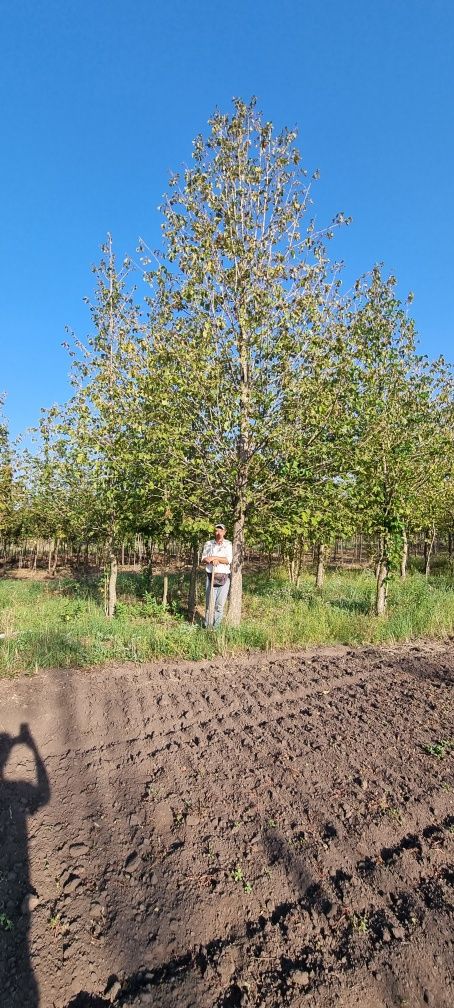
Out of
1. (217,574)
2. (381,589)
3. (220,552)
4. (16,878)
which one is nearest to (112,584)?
(217,574)

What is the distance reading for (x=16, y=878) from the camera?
8.10 feet

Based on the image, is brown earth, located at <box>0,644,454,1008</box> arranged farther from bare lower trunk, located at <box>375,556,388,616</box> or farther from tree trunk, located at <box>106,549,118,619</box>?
bare lower trunk, located at <box>375,556,388,616</box>

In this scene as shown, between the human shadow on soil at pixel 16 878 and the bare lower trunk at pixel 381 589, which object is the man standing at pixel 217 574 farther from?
the human shadow on soil at pixel 16 878

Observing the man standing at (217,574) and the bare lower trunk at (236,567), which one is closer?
the man standing at (217,574)

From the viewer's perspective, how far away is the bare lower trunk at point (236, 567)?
7.65 meters

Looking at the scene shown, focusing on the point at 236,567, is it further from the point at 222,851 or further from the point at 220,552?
the point at 222,851

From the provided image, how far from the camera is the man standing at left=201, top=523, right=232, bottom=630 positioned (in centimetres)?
735

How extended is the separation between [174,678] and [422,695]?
8.60 ft

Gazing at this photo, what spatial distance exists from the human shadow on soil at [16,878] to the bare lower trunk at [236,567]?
4374 mm

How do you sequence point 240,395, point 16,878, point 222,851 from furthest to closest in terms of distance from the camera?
point 240,395
point 222,851
point 16,878

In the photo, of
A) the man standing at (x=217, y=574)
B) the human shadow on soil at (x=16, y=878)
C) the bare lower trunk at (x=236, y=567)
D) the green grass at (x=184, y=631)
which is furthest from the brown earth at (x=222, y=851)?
the bare lower trunk at (x=236, y=567)

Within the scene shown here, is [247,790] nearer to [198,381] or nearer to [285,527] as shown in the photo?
[285,527]

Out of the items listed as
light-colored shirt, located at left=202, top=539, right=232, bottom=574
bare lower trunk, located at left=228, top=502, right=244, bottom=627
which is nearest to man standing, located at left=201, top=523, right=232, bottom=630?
light-colored shirt, located at left=202, top=539, right=232, bottom=574

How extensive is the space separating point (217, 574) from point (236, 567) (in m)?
0.65
